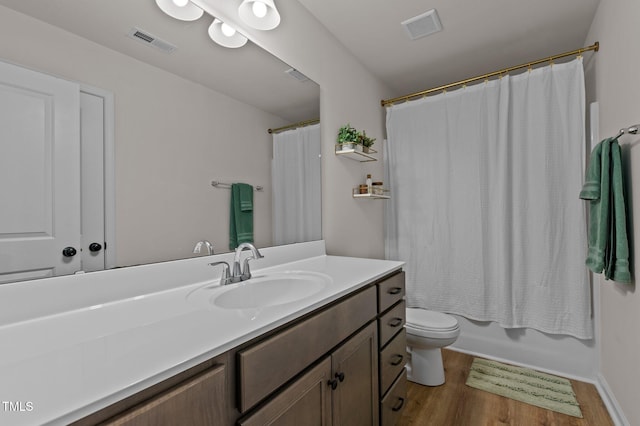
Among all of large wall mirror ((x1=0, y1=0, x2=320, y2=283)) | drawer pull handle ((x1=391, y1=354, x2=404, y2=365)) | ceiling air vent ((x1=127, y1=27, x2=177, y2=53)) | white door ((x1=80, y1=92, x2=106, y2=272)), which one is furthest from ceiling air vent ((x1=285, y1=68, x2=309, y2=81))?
drawer pull handle ((x1=391, y1=354, x2=404, y2=365))

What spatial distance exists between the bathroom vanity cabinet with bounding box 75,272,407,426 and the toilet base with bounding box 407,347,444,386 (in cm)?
51

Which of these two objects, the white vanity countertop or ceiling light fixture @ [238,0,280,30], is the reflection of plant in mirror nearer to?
ceiling light fixture @ [238,0,280,30]

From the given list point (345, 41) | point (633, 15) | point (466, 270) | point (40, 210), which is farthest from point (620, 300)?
point (40, 210)

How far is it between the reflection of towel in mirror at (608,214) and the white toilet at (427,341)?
33.4 inches

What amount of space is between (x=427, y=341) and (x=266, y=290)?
1.19 metres

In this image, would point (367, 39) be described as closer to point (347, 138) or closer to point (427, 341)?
point (347, 138)

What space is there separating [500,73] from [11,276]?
286 cm

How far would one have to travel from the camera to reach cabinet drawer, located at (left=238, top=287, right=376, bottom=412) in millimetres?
711

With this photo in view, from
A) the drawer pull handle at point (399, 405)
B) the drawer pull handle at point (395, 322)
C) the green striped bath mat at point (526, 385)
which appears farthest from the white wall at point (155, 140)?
the green striped bath mat at point (526, 385)

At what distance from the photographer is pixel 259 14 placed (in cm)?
145

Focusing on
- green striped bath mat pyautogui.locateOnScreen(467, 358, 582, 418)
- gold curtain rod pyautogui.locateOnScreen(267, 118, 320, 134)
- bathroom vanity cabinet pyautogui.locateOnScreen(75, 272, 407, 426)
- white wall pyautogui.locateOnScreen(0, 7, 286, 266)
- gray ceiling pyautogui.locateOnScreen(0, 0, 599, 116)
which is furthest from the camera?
green striped bath mat pyautogui.locateOnScreen(467, 358, 582, 418)

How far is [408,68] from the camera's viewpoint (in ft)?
8.29

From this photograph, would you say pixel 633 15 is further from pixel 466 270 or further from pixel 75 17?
pixel 75 17

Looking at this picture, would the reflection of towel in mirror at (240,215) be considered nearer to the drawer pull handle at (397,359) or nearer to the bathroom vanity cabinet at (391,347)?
the bathroom vanity cabinet at (391,347)
